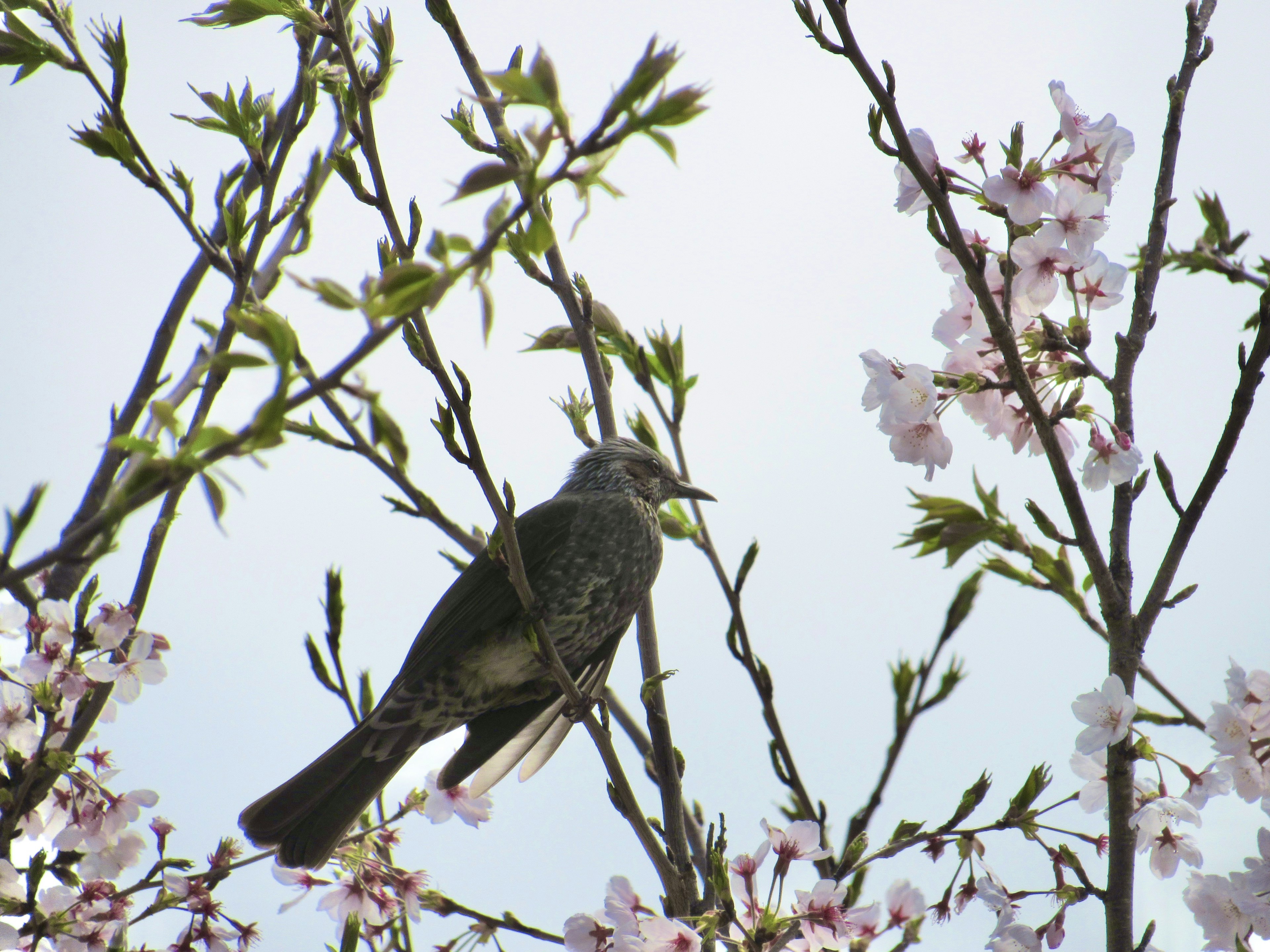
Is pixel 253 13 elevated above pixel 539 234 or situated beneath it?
elevated above

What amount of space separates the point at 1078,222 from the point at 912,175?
1.47 ft

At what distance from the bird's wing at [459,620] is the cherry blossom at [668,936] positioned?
4.43 ft

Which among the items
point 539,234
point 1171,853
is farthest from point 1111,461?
point 539,234

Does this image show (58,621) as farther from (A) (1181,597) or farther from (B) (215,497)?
(A) (1181,597)

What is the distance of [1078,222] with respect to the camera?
88.6 inches

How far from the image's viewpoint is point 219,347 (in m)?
2.96

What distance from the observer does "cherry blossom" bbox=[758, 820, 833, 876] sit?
239cm

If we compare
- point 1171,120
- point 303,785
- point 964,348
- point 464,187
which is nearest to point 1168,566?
point 964,348

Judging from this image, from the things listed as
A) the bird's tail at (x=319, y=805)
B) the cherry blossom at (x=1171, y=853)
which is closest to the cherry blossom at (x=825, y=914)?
the cherry blossom at (x=1171, y=853)

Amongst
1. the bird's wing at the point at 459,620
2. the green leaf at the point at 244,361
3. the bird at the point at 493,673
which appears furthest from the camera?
the bird's wing at the point at 459,620

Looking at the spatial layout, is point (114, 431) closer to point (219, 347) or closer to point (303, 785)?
point (219, 347)

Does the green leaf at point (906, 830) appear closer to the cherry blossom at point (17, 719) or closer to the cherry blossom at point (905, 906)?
the cherry blossom at point (905, 906)

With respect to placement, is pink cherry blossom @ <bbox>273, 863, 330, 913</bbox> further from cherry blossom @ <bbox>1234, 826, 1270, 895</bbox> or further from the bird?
cherry blossom @ <bbox>1234, 826, 1270, 895</bbox>

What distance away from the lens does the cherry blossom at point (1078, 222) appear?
2.24 meters
